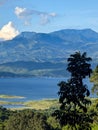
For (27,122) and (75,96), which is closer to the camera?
(75,96)

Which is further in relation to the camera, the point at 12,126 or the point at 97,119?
the point at 12,126

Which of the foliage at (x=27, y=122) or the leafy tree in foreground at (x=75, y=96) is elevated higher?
the foliage at (x=27, y=122)

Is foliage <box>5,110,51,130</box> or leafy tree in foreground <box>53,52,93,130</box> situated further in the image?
foliage <box>5,110,51,130</box>

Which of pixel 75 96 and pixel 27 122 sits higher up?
pixel 27 122

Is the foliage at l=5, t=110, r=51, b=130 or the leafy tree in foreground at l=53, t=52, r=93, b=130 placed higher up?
the foliage at l=5, t=110, r=51, b=130

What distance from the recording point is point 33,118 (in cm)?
10200

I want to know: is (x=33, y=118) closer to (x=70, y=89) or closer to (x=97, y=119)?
(x=97, y=119)

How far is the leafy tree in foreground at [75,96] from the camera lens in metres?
30.1

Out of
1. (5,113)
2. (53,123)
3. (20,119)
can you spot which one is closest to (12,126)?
(20,119)

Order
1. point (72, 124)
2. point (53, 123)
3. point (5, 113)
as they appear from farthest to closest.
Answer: point (5, 113)
point (53, 123)
point (72, 124)

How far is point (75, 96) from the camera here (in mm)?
30453

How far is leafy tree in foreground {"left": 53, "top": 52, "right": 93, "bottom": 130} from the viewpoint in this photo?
3006cm

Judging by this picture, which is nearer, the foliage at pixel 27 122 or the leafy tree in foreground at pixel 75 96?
the leafy tree in foreground at pixel 75 96

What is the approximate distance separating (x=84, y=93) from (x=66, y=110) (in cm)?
190
